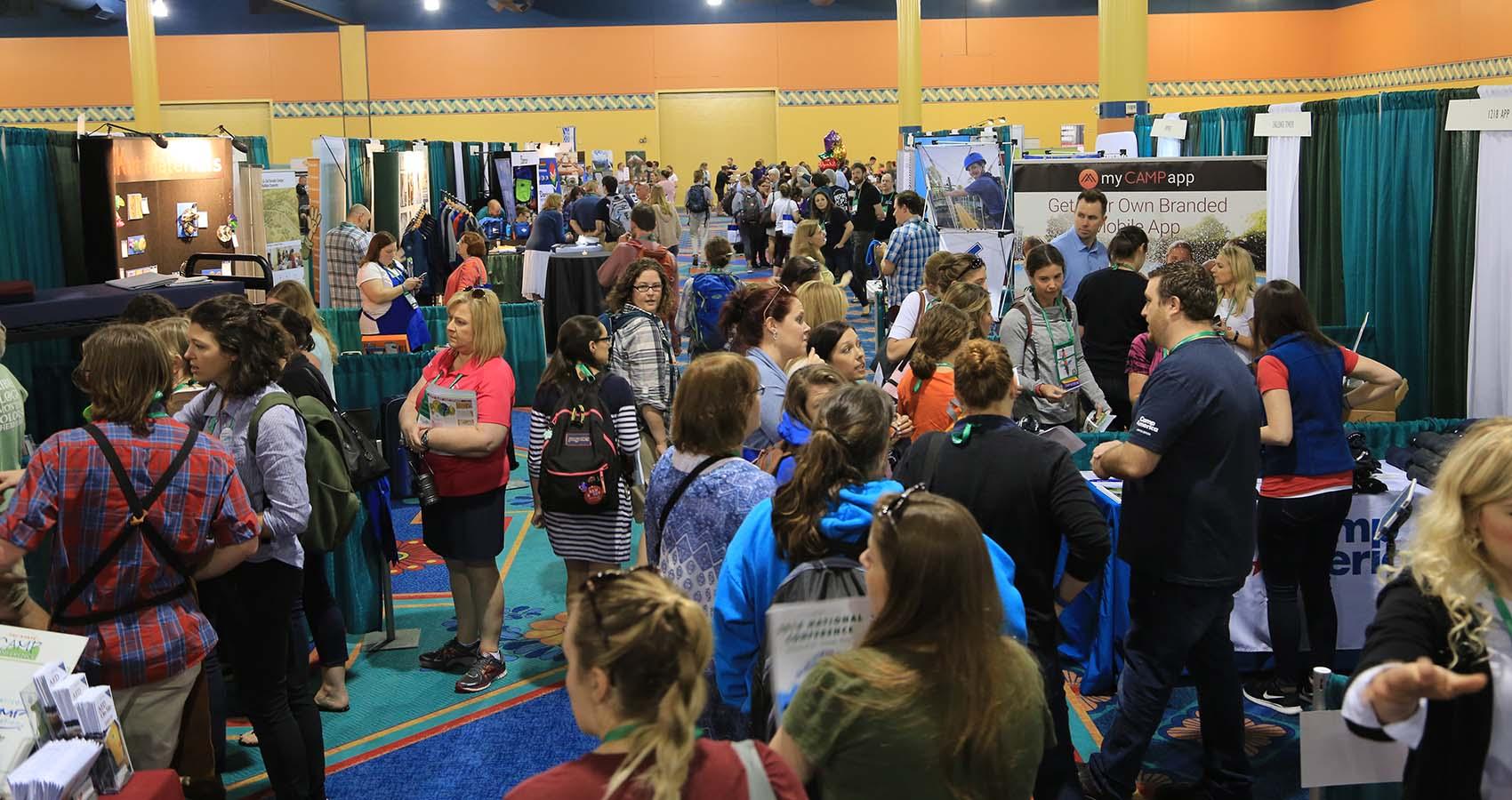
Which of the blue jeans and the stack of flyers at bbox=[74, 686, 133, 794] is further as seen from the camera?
the blue jeans

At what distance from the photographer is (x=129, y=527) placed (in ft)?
9.27

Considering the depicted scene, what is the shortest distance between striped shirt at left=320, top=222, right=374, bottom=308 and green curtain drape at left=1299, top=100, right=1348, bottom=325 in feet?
21.2

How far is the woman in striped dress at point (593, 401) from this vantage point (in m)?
4.24

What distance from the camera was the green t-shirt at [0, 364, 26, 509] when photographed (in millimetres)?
3982

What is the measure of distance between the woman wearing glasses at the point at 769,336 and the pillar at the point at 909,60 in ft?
59.0

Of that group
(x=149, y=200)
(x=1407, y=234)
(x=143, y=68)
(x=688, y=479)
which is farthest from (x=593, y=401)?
(x=143, y=68)

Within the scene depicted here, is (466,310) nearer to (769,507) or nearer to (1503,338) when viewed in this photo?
(769,507)

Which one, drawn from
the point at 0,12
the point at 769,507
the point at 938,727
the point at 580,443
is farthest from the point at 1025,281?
the point at 0,12

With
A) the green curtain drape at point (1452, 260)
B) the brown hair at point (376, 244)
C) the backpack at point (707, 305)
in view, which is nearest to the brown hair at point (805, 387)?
the backpack at point (707, 305)

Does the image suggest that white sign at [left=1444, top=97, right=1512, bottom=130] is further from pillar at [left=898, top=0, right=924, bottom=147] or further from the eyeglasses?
pillar at [left=898, top=0, right=924, bottom=147]

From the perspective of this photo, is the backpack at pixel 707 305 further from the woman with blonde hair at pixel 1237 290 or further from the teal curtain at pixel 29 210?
the teal curtain at pixel 29 210

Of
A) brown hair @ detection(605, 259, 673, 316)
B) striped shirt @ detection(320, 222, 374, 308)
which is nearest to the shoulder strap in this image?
brown hair @ detection(605, 259, 673, 316)

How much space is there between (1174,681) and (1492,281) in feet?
9.92

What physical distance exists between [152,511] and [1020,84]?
29.8 m
